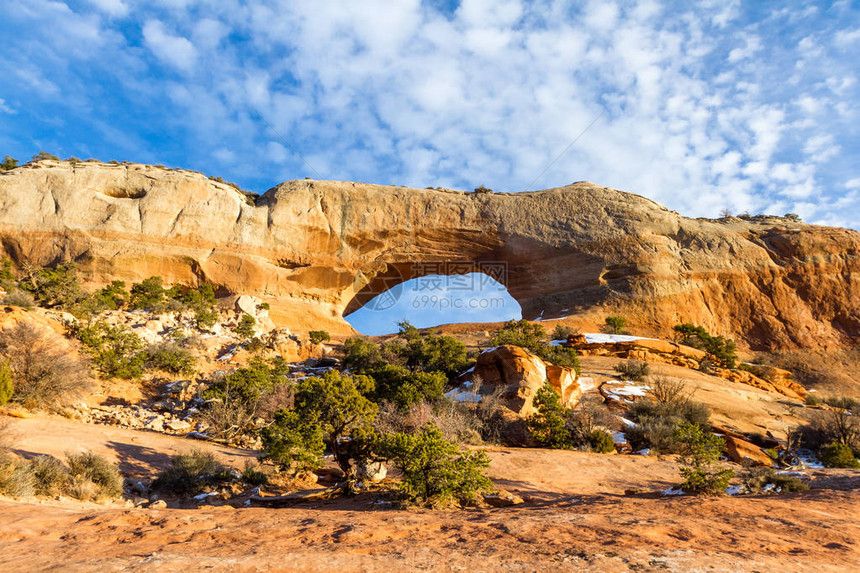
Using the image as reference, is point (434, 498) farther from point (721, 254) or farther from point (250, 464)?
point (721, 254)

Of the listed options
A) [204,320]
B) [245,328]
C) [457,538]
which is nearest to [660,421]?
[457,538]

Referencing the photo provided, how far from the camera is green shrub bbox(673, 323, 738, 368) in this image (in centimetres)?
2006

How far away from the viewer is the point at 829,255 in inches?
1131

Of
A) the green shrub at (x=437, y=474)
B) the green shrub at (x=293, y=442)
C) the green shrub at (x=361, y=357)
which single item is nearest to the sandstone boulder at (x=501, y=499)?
the green shrub at (x=437, y=474)

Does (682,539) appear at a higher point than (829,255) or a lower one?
lower

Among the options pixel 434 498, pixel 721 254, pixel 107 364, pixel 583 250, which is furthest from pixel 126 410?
pixel 721 254

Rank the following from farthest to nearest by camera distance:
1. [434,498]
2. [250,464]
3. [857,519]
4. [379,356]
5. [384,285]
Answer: [384,285]
[379,356]
[250,464]
[434,498]
[857,519]

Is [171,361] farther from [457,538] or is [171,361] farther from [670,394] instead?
[670,394]

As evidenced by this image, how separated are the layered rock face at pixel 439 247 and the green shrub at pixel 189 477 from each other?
65.2ft

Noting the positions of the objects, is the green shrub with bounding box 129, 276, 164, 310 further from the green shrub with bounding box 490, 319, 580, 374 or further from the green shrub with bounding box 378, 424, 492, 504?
the green shrub with bounding box 378, 424, 492, 504

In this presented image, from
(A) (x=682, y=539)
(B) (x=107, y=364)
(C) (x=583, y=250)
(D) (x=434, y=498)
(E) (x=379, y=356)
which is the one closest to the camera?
(A) (x=682, y=539)

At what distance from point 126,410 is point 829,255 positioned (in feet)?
126

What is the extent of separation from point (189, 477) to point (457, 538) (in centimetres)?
539

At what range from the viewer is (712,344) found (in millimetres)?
21109
